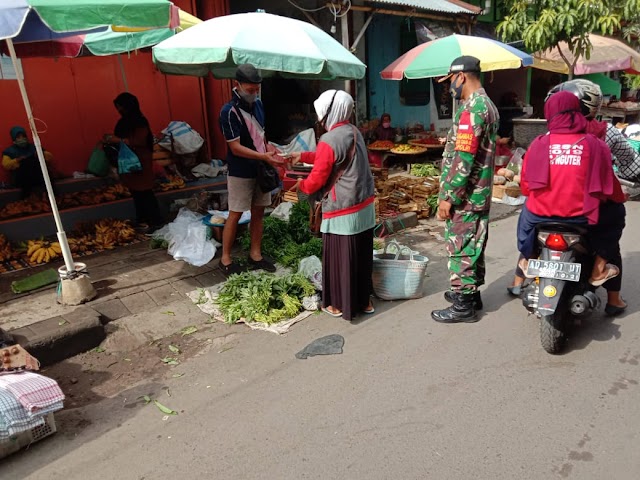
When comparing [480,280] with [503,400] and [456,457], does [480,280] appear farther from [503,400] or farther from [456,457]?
[456,457]

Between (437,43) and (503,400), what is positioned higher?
(437,43)

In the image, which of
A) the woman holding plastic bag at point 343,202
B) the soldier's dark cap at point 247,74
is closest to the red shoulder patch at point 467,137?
the woman holding plastic bag at point 343,202

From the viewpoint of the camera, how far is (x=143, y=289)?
4.83m

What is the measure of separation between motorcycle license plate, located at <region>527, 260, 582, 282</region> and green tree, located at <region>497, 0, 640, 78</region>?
740 centimetres

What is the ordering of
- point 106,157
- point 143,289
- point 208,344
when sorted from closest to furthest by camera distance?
point 208,344, point 143,289, point 106,157

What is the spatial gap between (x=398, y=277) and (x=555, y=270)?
4.77ft

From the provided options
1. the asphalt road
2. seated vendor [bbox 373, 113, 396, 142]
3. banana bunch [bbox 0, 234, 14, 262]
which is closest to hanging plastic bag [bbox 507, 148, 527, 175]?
seated vendor [bbox 373, 113, 396, 142]

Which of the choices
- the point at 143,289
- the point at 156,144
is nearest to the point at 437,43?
the point at 156,144

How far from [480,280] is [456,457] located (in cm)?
188

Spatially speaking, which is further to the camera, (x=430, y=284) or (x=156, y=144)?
(x=156, y=144)

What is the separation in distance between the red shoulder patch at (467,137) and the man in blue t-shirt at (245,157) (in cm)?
187

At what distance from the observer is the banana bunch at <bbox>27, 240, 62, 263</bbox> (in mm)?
5578

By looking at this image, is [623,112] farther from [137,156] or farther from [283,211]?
[137,156]

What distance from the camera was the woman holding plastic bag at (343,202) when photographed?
383 centimetres
